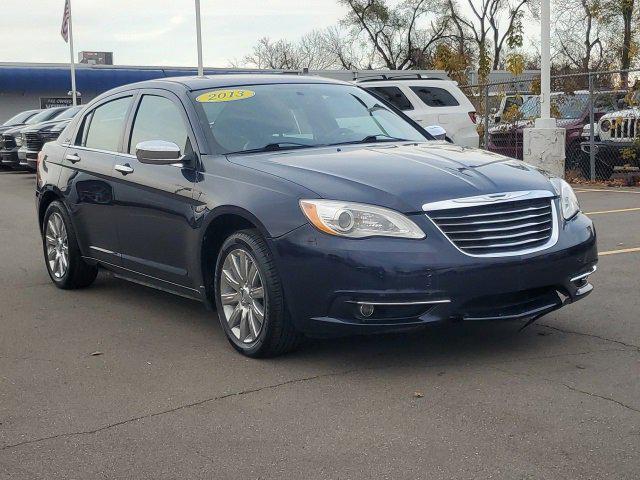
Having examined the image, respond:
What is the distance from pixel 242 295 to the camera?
18.2ft

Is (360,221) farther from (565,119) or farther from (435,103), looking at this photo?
(565,119)

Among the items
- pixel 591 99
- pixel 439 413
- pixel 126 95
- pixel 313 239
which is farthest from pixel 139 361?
pixel 591 99

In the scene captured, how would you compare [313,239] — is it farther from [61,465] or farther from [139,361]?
[61,465]

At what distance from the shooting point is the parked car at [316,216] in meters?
4.96

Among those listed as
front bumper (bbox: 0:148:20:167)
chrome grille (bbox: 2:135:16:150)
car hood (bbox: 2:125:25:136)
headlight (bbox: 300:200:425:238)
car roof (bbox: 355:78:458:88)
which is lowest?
front bumper (bbox: 0:148:20:167)

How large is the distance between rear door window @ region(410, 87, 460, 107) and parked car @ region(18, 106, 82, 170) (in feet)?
25.1

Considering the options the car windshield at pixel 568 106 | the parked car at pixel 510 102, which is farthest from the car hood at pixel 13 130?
the car windshield at pixel 568 106

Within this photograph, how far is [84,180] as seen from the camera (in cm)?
732

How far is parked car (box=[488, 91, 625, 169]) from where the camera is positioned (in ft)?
56.6

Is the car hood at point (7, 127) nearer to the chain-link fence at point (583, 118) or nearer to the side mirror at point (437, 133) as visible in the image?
the chain-link fence at point (583, 118)

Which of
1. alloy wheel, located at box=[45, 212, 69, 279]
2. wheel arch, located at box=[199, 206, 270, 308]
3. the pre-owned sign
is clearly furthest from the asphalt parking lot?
the pre-owned sign

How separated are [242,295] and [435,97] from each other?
40.1ft

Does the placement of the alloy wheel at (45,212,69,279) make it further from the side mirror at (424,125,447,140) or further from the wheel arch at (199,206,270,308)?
the side mirror at (424,125,447,140)

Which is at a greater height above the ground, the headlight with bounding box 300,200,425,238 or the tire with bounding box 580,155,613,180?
the headlight with bounding box 300,200,425,238
